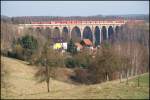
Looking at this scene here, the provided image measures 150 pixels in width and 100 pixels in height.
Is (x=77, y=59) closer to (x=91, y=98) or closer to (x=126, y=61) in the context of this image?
(x=126, y=61)

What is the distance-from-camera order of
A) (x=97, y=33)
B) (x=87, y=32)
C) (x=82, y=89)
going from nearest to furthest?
(x=82, y=89) → (x=97, y=33) → (x=87, y=32)

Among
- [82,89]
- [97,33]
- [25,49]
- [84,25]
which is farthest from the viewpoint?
[84,25]

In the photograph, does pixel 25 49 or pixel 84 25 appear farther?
pixel 84 25

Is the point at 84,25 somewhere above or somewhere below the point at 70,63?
above

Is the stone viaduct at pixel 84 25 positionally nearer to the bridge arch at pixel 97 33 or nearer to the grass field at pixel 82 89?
the bridge arch at pixel 97 33

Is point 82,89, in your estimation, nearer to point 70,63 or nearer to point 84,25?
point 70,63

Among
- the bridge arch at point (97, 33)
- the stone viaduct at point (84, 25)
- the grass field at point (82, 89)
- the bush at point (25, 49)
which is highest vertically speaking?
the stone viaduct at point (84, 25)

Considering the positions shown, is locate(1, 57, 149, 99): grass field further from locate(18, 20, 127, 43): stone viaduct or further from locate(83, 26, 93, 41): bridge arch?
locate(83, 26, 93, 41): bridge arch

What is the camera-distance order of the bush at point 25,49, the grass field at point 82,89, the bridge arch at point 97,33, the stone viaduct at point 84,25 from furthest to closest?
the stone viaduct at point 84,25
the bridge arch at point 97,33
the bush at point 25,49
the grass field at point 82,89

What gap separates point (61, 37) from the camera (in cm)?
6056

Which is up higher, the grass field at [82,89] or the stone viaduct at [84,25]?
the stone viaduct at [84,25]

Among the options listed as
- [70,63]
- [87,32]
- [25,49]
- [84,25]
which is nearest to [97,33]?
[84,25]

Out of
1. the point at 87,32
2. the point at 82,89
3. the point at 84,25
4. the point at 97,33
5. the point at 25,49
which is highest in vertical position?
the point at 84,25

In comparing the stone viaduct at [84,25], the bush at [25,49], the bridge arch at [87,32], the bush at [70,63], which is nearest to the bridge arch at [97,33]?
the stone viaduct at [84,25]
